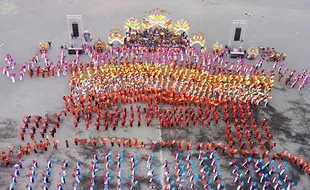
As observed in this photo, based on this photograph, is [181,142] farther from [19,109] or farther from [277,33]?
[277,33]

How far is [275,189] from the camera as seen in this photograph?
19.0 metres

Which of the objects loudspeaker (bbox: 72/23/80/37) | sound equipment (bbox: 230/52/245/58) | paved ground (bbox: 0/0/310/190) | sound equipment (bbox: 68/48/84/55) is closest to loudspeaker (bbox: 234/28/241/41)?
sound equipment (bbox: 230/52/245/58)

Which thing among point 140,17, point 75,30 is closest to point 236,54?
point 140,17

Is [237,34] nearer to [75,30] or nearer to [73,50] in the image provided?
[75,30]

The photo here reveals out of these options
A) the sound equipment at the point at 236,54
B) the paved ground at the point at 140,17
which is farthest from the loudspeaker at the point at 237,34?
the paved ground at the point at 140,17

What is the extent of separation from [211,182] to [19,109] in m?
12.5

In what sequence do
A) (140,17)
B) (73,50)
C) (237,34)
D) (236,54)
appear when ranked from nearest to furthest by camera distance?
(73,50)
(237,34)
(236,54)
(140,17)

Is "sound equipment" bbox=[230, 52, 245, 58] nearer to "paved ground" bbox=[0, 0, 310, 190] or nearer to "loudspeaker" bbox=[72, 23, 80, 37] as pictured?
"paved ground" bbox=[0, 0, 310, 190]

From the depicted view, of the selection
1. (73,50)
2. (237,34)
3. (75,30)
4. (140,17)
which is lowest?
(73,50)

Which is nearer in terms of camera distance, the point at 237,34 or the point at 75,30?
the point at 75,30

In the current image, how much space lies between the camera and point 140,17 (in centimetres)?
3506

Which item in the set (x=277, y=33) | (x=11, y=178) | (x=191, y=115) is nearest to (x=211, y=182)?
(x=191, y=115)

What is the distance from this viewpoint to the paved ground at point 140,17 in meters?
22.2

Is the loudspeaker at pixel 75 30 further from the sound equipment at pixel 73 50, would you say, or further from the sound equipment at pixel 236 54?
the sound equipment at pixel 236 54
